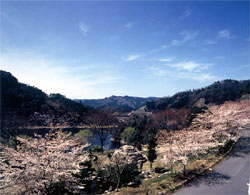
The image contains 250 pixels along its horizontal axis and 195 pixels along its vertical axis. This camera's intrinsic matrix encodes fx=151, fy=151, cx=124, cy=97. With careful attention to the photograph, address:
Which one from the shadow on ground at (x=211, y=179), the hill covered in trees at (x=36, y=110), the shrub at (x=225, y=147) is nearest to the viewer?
the shadow on ground at (x=211, y=179)

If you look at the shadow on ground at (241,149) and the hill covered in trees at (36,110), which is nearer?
the shadow on ground at (241,149)

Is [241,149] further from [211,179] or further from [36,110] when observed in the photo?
[36,110]

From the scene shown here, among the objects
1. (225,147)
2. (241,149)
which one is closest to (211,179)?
(225,147)

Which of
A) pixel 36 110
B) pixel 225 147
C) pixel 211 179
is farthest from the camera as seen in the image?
pixel 36 110

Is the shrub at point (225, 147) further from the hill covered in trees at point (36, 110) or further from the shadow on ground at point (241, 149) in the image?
the hill covered in trees at point (36, 110)

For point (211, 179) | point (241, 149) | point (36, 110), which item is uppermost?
point (36, 110)

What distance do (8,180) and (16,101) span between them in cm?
8120

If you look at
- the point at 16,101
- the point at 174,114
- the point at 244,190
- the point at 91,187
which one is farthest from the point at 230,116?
the point at 16,101

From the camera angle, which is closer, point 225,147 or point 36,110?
point 225,147

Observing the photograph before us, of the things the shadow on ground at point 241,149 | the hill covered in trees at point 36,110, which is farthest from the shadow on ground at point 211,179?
the hill covered in trees at point 36,110

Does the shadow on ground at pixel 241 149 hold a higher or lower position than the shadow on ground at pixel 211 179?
higher

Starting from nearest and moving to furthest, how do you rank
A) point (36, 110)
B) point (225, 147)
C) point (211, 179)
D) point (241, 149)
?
point (211, 179) < point (225, 147) < point (241, 149) < point (36, 110)

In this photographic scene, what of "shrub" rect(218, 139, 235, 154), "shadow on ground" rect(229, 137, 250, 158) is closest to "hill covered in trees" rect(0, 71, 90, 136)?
"shrub" rect(218, 139, 235, 154)

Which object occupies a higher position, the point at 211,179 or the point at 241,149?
the point at 241,149
